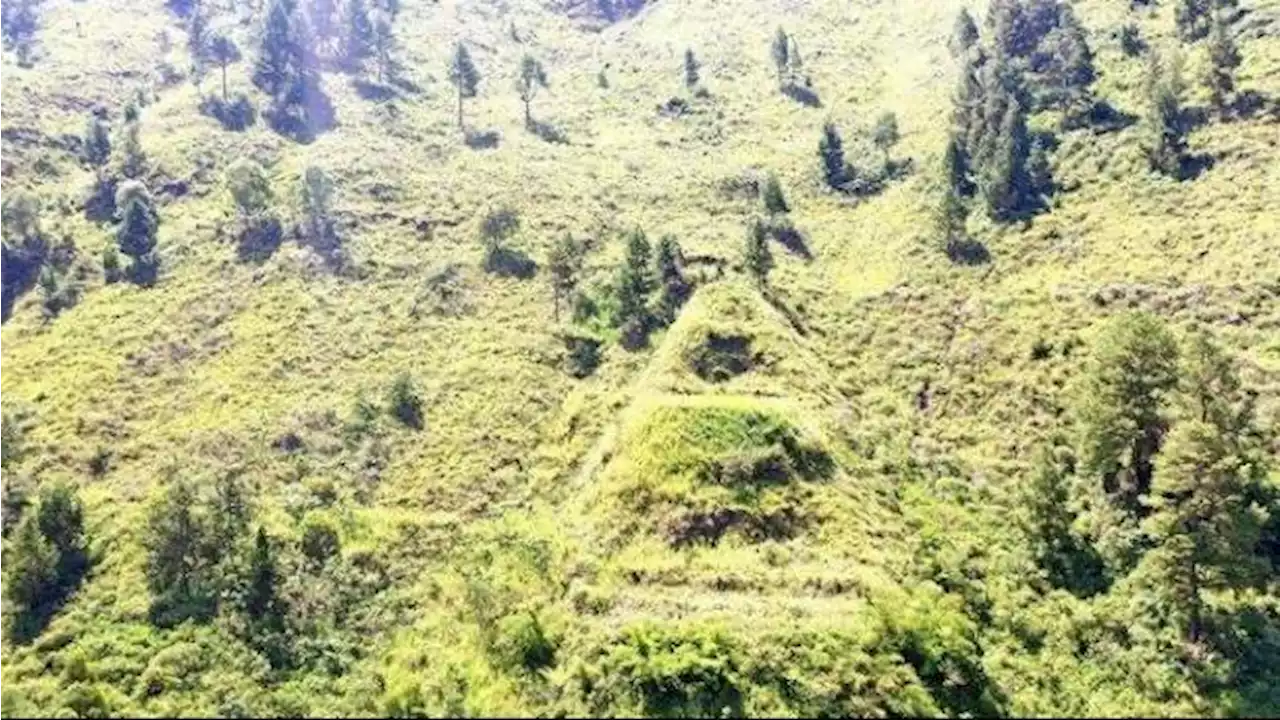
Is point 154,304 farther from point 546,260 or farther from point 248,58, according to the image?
point 248,58

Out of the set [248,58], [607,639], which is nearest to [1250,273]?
[607,639]

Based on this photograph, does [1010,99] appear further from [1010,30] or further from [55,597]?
[55,597]

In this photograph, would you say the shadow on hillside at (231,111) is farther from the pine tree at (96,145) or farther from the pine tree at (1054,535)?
the pine tree at (1054,535)

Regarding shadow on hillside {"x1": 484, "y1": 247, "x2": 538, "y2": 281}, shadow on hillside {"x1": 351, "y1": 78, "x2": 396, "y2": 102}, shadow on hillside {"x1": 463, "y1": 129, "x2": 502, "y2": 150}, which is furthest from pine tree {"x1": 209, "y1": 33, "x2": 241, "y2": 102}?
shadow on hillside {"x1": 484, "y1": 247, "x2": 538, "y2": 281}

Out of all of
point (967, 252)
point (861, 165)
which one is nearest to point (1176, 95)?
point (967, 252)

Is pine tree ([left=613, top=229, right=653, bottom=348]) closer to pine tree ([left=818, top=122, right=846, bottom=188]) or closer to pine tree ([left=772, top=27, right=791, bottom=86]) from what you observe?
pine tree ([left=818, top=122, right=846, bottom=188])

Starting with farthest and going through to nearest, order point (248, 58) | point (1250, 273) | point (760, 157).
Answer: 1. point (248, 58)
2. point (760, 157)
3. point (1250, 273)

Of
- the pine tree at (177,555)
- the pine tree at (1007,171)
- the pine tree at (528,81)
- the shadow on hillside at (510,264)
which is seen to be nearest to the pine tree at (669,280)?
the shadow on hillside at (510,264)
